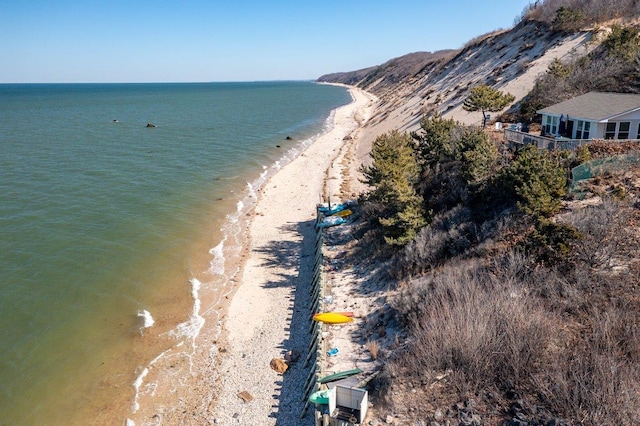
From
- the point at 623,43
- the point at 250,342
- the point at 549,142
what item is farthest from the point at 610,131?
the point at 250,342

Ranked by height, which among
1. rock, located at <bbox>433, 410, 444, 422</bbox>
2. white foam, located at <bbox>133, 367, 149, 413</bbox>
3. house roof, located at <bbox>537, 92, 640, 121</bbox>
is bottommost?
white foam, located at <bbox>133, 367, 149, 413</bbox>

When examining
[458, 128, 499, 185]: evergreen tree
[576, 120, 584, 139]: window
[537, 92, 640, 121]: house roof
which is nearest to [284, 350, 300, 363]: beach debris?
[458, 128, 499, 185]: evergreen tree

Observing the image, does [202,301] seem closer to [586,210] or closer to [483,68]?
[586,210]

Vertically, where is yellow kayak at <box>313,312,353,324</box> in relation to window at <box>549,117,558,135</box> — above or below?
below

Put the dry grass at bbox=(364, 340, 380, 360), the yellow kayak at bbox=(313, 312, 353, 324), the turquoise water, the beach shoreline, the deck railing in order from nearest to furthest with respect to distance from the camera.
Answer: the dry grass at bbox=(364, 340, 380, 360), the beach shoreline, the turquoise water, the yellow kayak at bbox=(313, 312, 353, 324), the deck railing

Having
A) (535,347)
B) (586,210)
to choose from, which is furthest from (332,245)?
(535,347)

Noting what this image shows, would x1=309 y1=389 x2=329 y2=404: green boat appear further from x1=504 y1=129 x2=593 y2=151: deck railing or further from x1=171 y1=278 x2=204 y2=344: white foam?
x1=504 y1=129 x2=593 y2=151: deck railing

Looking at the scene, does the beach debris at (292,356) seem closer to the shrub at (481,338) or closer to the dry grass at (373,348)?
the dry grass at (373,348)
